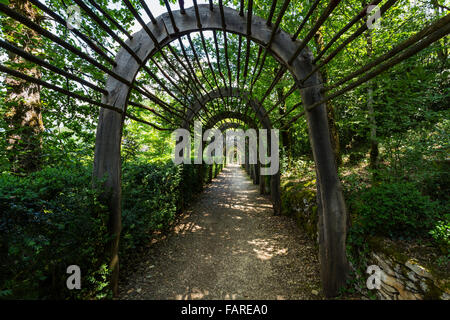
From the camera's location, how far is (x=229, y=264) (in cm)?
327

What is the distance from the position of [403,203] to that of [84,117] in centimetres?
630

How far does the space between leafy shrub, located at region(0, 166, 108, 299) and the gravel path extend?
1.00 metres

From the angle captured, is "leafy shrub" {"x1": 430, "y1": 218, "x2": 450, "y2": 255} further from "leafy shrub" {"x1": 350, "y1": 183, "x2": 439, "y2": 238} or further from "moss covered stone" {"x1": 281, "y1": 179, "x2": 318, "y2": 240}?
"moss covered stone" {"x1": 281, "y1": 179, "x2": 318, "y2": 240}

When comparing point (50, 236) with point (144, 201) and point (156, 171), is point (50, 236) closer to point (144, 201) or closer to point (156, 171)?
point (144, 201)

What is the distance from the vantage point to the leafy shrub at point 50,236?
4.25ft

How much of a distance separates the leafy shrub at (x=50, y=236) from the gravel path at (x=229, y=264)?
3.26 ft

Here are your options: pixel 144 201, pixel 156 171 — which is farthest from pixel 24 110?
pixel 144 201

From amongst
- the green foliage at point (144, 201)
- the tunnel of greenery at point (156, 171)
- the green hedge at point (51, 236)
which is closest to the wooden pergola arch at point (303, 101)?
the tunnel of greenery at point (156, 171)

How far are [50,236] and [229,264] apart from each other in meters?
2.72

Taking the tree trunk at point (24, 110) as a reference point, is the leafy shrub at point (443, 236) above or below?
below

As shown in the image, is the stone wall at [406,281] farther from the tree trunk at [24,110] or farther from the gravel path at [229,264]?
the tree trunk at [24,110]

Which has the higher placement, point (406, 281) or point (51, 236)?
point (51, 236)

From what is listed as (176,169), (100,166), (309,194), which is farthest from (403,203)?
(176,169)
